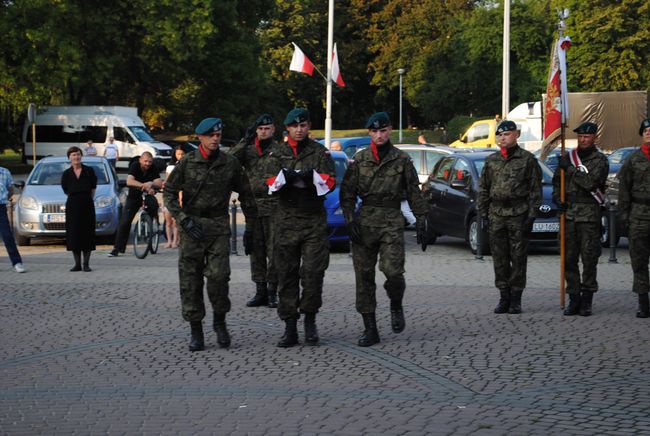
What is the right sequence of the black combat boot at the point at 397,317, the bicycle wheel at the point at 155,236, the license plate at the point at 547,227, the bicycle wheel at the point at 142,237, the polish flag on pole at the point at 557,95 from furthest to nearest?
the bicycle wheel at the point at 155,236
the bicycle wheel at the point at 142,237
the license plate at the point at 547,227
the polish flag on pole at the point at 557,95
the black combat boot at the point at 397,317

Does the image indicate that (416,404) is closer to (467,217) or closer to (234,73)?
(467,217)

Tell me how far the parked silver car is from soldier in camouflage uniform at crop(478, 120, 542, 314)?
997cm

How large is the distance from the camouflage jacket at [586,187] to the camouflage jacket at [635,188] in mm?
218

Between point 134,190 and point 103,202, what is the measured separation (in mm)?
1630

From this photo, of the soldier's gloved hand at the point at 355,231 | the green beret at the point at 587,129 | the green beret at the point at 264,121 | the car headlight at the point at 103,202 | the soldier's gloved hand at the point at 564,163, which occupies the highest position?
the green beret at the point at 264,121

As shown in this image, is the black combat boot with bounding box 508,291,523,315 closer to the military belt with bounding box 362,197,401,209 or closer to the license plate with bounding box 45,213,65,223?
the military belt with bounding box 362,197,401,209

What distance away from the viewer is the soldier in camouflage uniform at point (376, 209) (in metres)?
9.75

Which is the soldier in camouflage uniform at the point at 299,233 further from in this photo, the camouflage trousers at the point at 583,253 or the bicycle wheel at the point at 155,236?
the bicycle wheel at the point at 155,236

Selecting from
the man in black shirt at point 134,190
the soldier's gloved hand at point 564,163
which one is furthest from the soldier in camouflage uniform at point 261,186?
the man in black shirt at point 134,190

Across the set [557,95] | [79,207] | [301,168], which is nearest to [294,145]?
[301,168]

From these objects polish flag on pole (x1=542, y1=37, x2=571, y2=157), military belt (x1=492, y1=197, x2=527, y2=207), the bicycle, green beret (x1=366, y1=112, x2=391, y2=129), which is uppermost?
polish flag on pole (x1=542, y1=37, x2=571, y2=157)

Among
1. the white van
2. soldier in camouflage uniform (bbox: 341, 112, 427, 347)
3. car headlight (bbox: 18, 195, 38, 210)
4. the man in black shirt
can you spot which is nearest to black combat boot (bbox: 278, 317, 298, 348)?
soldier in camouflage uniform (bbox: 341, 112, 427, 347)

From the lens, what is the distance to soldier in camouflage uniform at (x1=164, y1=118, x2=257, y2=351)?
9.47m

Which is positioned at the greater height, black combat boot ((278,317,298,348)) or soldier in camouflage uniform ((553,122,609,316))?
soldier in camouflage uniform ((553,122,609,316))
